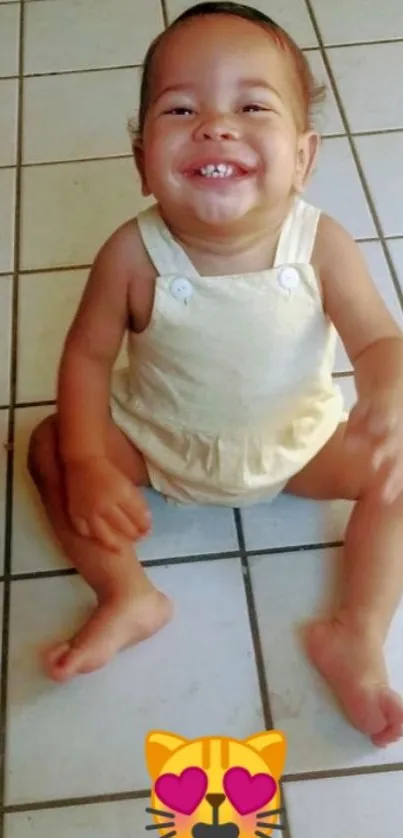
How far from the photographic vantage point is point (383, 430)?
2.40 ft

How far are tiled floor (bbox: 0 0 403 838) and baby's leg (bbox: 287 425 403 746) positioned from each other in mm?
20

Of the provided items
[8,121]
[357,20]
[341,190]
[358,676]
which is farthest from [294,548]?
[357,20]

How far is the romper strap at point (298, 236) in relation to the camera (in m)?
0.80

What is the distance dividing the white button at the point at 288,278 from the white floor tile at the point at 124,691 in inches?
9.6

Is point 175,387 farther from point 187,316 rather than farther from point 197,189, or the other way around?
point 197,189

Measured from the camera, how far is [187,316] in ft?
2.63

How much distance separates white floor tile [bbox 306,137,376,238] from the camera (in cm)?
115

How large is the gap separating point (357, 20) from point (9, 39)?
1.52ft

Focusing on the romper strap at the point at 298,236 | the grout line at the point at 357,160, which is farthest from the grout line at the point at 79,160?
the romper strap at the point at 298,236

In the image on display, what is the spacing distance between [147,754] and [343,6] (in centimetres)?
106

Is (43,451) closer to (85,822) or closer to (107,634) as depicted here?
(107,634)

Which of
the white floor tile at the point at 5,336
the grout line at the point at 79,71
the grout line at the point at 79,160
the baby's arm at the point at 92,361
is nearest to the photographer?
the baby's arm at the point at 92,361

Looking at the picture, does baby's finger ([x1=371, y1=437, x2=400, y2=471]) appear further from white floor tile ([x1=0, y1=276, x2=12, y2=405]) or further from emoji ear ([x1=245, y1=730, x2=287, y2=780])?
white floor tile ([x1=0, y1=276, x2=12, y2=405])

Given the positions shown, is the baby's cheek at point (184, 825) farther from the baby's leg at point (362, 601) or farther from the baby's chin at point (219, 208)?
the baby's chin at point (219, 208)
